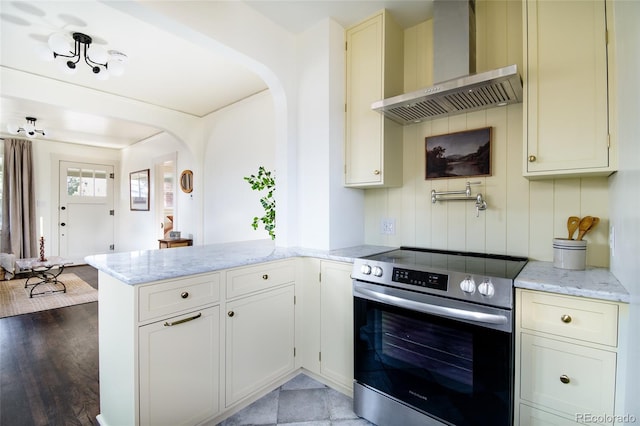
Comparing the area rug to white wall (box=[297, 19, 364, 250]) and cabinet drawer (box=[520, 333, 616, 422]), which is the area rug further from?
cabinet drawer (box=[520, 333, 616, 422])

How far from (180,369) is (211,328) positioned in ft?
0.75

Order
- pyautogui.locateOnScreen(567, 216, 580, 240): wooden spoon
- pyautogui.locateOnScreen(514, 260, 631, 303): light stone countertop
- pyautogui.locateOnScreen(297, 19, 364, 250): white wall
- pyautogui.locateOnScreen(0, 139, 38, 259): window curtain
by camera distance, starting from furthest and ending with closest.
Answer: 1. pyautogui.locateOnScreen(0, 139, 38, 259): window curtain
2. pyautogui.locateOnScreen(297, 19, 364, 250): white wall
3. pyautogui.locateOnScreen(567, 216, 580, 240): wooden spoon
4. pyautogui.locateOnScreen(514, 260, 631, 303): light stone countertop

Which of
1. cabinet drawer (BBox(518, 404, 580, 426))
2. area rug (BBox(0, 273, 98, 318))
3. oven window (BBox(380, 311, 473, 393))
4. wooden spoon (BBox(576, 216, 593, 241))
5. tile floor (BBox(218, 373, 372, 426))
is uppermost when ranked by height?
wooden spoon (BBox(576, 216, 593, 241))

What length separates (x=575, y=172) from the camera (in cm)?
143

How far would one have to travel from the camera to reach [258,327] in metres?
1.86

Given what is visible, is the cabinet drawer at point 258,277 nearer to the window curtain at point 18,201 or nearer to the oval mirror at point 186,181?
the oval mirror at point 186,181

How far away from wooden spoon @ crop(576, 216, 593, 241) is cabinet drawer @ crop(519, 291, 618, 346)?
55cm

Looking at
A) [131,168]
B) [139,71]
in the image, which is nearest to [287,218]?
[139,71]

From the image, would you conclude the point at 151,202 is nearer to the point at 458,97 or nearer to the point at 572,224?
the point at 458,97

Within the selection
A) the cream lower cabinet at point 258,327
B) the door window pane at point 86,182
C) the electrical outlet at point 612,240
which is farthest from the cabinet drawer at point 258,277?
the door window pane at point 86,182

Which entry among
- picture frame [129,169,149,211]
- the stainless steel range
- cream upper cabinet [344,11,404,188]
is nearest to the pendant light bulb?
cream upper cabinet [344,11,404,188]

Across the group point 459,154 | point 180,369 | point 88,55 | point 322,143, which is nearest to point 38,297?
point 88,55

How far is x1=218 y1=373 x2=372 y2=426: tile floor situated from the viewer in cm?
170

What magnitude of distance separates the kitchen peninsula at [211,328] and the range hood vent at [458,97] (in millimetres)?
986
